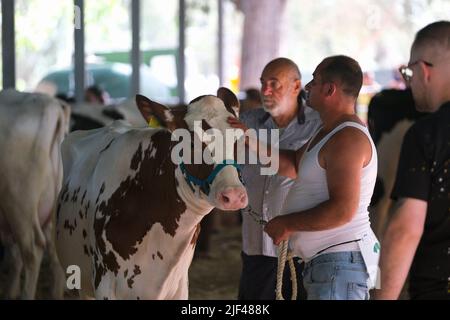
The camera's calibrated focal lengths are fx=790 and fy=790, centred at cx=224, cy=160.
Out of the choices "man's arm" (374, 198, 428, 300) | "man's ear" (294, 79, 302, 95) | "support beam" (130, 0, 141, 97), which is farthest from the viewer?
"support beam" (130, 0, 141, 97)

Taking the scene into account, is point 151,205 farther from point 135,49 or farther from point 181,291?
point 135,49

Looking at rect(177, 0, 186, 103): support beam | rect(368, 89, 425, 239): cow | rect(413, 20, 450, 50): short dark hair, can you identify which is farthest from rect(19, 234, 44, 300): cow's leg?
rect(177, 0, 186, 103): support beam

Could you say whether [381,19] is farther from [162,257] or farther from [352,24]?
[162,257]

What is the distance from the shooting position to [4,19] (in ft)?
24.0

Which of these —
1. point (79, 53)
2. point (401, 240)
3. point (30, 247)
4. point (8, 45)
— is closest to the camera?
point (401, 240)

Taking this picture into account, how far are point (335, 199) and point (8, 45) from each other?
5.12m

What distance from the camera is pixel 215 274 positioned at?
798cm

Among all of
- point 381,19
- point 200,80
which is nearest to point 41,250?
point 200,80

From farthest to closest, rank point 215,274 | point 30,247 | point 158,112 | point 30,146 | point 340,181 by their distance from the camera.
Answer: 1. point 215,274
2. point 30,146
3. point 30,247
4. point 158,112
5. point 340,181

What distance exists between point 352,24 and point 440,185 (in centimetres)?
4413

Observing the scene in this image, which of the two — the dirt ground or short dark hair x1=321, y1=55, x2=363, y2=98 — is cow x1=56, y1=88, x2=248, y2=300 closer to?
short dark hair x1=321, y1=55, x2=363, y2=98

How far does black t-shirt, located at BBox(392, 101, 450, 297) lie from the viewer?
297 cm

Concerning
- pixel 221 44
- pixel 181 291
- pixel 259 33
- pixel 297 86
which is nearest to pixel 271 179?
pixel 297 86

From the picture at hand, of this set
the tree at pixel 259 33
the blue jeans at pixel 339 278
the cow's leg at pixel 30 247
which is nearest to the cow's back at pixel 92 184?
the cow's leg at pixel 30 247
